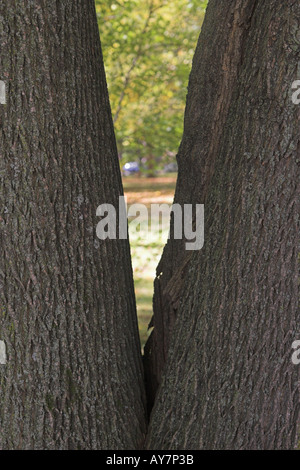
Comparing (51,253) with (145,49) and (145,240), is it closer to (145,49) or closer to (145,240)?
(145,49)

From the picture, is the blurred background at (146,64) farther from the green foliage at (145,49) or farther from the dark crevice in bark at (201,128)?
the dark crevice in bark at (201,128)

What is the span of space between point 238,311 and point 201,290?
22 cm

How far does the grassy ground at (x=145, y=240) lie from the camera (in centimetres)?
764

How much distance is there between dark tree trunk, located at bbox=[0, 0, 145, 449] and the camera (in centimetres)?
228

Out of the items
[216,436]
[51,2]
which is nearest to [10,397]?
[216,436]

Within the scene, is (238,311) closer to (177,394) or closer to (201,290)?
(201,290)

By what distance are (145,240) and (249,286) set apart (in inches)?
322

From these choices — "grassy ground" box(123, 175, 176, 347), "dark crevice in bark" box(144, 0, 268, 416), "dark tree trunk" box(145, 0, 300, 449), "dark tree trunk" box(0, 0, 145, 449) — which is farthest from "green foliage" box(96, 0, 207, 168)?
"dark tree trunk" box(145, 0, 300, 449)

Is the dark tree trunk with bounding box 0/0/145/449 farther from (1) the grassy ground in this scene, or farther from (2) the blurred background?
(2) the blurred background

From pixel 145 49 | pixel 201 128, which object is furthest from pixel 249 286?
pixel 145 49

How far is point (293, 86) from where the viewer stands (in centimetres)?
221

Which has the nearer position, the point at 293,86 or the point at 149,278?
the point at 293,86

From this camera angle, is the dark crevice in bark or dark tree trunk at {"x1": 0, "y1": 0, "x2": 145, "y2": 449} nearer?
dark tree trunk at {"x1": 0, "y1": 0, "x2": 145, "y2": 449}

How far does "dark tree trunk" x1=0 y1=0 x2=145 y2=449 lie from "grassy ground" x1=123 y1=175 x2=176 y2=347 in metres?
2.32
